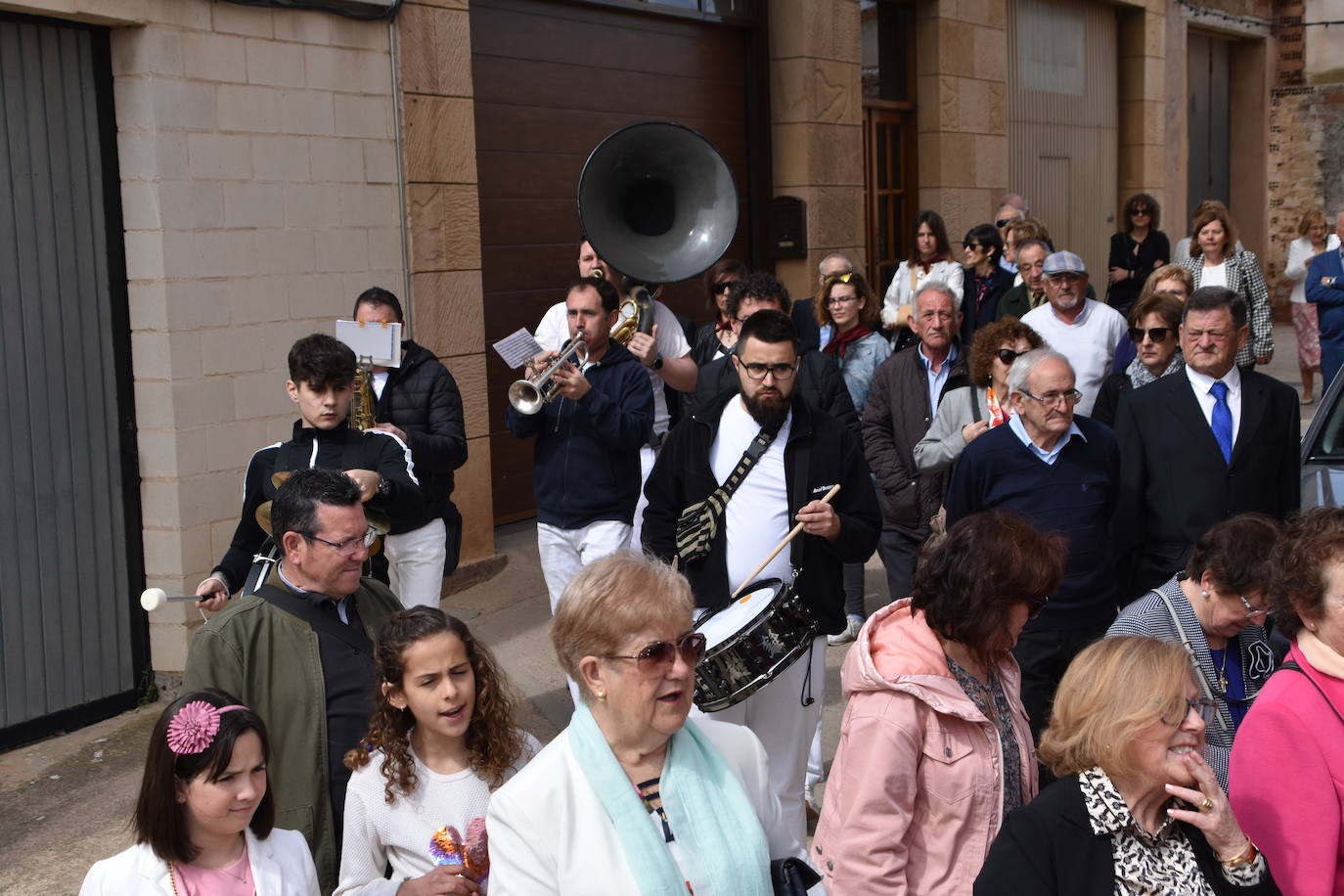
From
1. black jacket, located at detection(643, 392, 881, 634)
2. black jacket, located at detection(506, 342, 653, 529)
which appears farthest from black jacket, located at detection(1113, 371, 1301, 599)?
black jacket, located at detection(506, 342, 653, 529)

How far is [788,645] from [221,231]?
379 cm

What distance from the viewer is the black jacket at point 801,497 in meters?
4.91

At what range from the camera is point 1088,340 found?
733 centimetres

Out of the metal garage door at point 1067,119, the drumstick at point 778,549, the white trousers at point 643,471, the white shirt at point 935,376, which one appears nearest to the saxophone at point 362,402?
the white trousers at point 643,471

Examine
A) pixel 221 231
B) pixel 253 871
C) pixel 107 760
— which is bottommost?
pixel 107 760

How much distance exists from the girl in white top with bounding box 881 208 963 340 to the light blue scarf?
23.5 feet

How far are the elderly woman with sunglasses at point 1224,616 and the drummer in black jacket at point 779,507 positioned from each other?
1.16 metres

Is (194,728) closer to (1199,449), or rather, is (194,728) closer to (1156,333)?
(1199,449)

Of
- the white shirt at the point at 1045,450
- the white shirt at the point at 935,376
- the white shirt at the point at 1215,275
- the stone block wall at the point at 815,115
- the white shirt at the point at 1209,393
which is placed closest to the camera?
the white shirt at the point at 1045,450

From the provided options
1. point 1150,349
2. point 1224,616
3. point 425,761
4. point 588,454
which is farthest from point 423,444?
point 1224,616

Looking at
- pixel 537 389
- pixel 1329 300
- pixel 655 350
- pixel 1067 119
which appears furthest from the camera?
pixel 1067 119

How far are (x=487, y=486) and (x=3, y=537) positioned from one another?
271 centimetres

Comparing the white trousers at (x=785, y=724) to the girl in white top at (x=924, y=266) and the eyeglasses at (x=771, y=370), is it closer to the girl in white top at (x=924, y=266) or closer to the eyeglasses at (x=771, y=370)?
the eyeglasses at (x=771, y=370)

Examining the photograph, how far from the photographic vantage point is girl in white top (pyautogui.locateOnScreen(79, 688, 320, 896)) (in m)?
3.11
